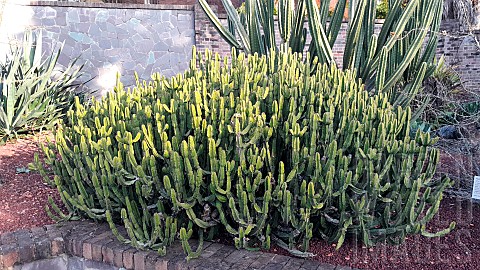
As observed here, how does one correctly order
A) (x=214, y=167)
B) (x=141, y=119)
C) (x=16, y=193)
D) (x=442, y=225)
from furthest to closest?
(x=16, y=193), (x=442, y=225), (x=141, y=119), (x=214, y=167)

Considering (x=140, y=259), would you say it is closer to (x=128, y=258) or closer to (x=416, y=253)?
(x=128, y=258)

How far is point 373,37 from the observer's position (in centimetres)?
393

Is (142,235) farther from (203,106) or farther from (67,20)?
(67,20)

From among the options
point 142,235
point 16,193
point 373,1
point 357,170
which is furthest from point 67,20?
point 357,170

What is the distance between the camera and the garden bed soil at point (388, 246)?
271 centimetres

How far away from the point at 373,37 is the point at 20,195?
10.9 feet

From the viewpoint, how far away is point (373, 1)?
4078 mm

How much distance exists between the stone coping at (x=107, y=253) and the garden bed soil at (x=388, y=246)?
0.73 ft

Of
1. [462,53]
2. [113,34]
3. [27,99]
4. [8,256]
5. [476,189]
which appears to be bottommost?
[8,256]

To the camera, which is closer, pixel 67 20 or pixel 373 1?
pixel 373 1

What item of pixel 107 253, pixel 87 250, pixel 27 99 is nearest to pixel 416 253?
pixel 107 253

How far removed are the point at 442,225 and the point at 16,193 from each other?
11.3ft

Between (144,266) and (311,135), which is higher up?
(311,135)

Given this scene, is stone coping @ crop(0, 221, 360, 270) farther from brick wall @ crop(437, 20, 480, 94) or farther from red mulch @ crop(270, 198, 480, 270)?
brick wall @ crop(437, 20, 480, 94)
